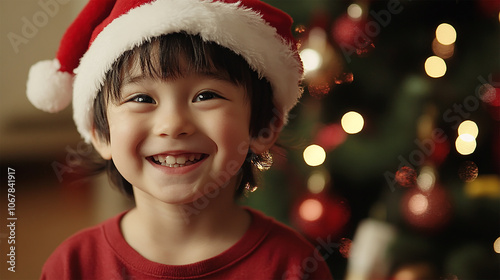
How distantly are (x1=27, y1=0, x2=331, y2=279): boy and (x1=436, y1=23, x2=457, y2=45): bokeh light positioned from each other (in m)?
0.56

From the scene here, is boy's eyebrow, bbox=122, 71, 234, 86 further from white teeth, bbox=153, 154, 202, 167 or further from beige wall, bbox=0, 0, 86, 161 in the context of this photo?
beige wall, bbox=0, 0, 86, 161

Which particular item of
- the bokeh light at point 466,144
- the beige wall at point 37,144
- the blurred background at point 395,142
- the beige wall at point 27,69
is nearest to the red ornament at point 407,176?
the blurred background at point 395,142

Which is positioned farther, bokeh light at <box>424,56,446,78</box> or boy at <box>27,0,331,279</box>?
bokeh light at <box>424,56,446,78</box>

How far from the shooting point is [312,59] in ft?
4.06

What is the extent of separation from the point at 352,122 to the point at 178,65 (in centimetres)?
69

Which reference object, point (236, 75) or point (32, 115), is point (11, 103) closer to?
point (32, 115)

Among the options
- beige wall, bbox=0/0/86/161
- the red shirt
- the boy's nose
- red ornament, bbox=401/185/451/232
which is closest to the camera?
the boy's nose

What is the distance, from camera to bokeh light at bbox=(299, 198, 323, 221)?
1285mm

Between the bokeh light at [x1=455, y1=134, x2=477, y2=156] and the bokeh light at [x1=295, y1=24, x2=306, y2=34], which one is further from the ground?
the bokeh light at [x1=295, y1=24, x2=306, y2=34]

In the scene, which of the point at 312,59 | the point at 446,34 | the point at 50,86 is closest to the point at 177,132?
the point at 50,86

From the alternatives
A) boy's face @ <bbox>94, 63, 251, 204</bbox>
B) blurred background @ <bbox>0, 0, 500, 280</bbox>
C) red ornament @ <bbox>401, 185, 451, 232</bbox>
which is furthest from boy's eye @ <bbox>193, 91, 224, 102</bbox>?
red ornament @ <bbox>401, 185, 451, 232</bbox>

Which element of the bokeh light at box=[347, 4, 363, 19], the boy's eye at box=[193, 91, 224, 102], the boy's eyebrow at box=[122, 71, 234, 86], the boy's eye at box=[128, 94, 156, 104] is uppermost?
the bokeh light at box=[347, 4, 363, 19]

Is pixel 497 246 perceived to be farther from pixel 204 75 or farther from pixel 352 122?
pixel 204 75

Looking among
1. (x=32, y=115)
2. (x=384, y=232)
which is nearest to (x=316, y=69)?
(x=384, y=232)
